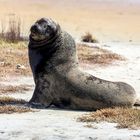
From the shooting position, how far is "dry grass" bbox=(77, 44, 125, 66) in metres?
17.7

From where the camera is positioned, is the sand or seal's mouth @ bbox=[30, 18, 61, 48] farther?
the sand

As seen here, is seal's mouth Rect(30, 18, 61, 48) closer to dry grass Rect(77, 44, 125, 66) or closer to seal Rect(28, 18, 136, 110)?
seal Rect(28, 18, 136, 110)

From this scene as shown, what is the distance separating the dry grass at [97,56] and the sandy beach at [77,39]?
343 millimetres

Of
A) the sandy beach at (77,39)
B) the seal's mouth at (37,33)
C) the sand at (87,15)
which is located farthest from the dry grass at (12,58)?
the sand at (87,15)

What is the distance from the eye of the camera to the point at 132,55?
1953 centimetres

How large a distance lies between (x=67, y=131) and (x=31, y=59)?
8.07 ft

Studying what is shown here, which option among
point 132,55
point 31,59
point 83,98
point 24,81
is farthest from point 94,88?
point 132,55

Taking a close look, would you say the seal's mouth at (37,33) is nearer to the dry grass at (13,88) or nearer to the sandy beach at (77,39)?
the sandy beach at (77,39)

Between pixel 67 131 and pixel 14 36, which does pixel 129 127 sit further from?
pixel 14 36

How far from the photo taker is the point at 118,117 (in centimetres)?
966

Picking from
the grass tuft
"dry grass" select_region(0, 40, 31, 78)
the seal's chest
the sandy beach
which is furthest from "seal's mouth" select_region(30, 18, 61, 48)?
"dry grass" select_region(0, 40, 31, 78)

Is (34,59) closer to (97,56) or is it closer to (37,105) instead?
(37,105)

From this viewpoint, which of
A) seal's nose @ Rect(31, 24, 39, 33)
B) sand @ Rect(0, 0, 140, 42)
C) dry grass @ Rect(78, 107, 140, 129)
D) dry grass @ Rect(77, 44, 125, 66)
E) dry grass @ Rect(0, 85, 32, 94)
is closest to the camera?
dry grass @ Rect(78, 107, 140, 129)

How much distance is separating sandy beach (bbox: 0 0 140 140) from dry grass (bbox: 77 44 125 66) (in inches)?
13.5
